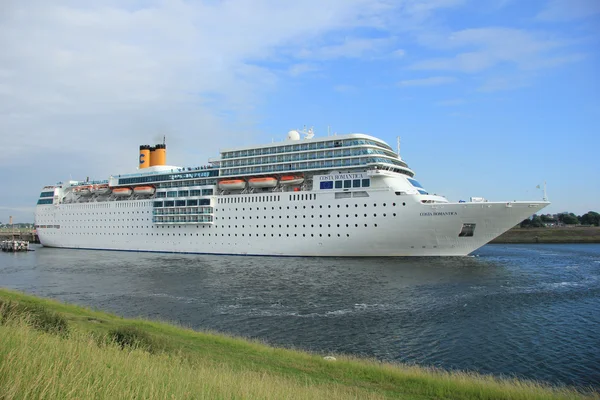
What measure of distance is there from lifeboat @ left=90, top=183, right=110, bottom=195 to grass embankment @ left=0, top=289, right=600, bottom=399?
46012mm

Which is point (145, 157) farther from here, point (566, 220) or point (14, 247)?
point (566, 220)

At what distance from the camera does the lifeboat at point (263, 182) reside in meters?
44.6

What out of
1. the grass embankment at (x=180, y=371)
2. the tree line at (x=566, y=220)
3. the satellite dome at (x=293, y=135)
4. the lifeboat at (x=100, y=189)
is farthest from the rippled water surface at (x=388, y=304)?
the tree line at (x=566, y=220)

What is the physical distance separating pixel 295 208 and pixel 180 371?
34.9 m

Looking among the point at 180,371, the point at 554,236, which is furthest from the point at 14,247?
the point at 554,236

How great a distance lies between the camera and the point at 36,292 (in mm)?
26078

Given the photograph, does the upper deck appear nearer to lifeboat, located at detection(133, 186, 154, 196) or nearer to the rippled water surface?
the rippled water surface

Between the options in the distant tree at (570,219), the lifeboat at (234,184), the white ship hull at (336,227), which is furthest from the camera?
the distant tree at (570,219)

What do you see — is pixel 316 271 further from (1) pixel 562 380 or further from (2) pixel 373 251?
(1) pixel 562 380

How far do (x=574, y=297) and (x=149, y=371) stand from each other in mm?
23655

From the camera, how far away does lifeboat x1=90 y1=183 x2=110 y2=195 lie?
6029 centimetres

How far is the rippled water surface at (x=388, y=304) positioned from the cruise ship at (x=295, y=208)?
2658mm

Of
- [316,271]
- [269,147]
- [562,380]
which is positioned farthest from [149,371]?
[269,147]

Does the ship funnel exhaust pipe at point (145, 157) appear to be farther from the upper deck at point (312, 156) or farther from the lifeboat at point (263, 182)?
the lifeboat at point (263, 182)
